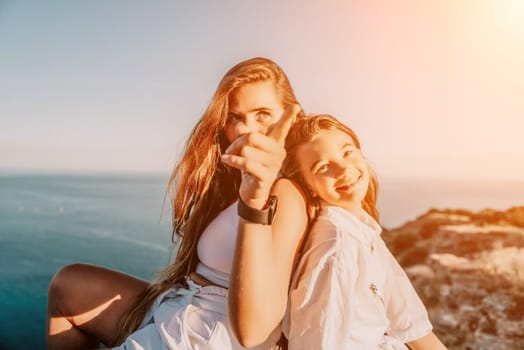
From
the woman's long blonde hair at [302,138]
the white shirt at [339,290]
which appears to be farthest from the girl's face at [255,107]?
the white shirt at [339,290]

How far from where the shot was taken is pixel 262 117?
137cm

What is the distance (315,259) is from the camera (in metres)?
1.01

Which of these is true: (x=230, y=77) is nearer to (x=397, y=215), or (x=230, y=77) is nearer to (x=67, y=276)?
(x=67, y=276)

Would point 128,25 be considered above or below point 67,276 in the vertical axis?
above

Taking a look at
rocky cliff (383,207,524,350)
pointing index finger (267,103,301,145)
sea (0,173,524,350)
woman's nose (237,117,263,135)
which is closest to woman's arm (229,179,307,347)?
pointing index finger (267,103,301,145)

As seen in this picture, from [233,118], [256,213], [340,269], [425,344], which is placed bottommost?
[425,344]

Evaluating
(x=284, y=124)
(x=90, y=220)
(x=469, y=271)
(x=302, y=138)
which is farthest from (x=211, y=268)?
(x=90, y=220)

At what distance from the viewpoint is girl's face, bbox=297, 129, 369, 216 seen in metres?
A: 1.15

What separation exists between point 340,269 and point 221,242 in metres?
0.33

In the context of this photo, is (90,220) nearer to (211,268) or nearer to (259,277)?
(211,268)

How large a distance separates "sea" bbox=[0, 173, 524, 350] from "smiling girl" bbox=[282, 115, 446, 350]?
0.67 meters

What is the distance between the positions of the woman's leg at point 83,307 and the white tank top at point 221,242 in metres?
0.34

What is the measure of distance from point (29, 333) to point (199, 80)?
147cm

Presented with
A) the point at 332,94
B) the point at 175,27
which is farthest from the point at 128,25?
the point at 332,94
